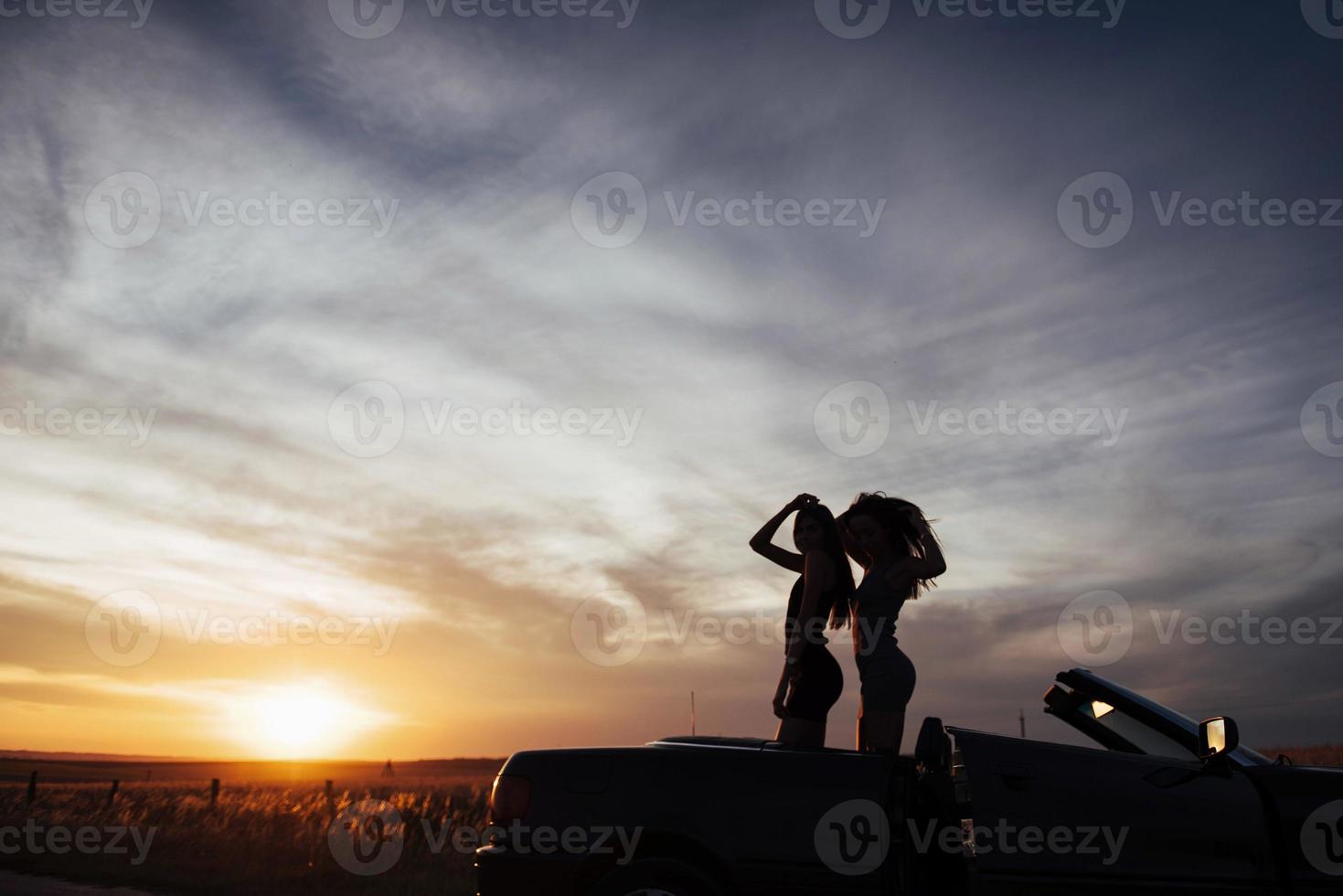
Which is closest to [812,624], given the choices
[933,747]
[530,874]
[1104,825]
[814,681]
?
[814,681]

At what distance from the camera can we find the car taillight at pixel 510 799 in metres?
4.63

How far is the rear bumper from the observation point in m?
4.47

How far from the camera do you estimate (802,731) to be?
18.3 feet

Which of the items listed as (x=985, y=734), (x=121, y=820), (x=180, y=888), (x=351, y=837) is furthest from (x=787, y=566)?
(x=121, y=820)

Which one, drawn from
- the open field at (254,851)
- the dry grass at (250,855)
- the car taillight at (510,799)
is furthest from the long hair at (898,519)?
the dry grass at (250,855)

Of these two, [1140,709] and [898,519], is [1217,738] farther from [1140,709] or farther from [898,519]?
[898,519]

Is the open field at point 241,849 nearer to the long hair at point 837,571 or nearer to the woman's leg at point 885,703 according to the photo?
the long hair at point 837,571

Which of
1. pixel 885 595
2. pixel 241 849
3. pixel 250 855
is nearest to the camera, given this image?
pixel 885 595

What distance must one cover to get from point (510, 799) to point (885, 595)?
87.6 inches

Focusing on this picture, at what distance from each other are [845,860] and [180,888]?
10.7 metres

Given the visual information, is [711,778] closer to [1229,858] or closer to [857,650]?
[857,650]

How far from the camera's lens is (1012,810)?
4340 millimetres

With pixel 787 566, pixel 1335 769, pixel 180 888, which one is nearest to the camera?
pixel 1335 769

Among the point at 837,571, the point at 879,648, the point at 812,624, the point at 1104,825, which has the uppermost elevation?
the point at 837,571
